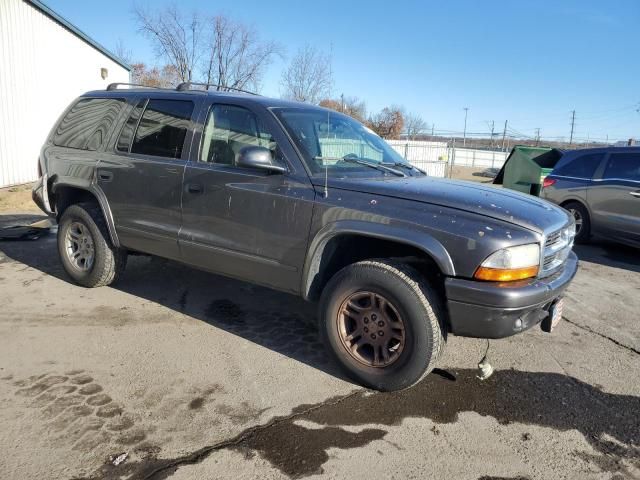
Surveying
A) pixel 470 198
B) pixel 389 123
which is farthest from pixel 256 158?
pixel 389 123

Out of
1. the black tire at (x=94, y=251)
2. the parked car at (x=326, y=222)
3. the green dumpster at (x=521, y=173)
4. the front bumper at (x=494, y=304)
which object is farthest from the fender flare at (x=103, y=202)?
the green dumpster at (x=521, y=173)

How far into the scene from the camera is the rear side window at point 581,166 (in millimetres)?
8016

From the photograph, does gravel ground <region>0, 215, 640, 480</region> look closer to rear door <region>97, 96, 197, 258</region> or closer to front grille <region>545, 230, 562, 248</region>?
rear door <region>97, 96, 197, 258</region>

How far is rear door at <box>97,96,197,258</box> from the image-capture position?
13.3 ft

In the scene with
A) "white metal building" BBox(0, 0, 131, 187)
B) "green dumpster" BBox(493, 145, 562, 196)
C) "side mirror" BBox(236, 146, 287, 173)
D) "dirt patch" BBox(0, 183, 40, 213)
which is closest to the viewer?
"side mirror" BBox(236, 146, 287, 173)

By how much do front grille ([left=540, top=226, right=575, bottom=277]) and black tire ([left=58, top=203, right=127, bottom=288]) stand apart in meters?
3.82

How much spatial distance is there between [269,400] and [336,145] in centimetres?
203

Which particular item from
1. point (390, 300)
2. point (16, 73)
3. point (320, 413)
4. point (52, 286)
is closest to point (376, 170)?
point (390, 300)

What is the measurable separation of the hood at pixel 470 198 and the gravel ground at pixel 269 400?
1202mm

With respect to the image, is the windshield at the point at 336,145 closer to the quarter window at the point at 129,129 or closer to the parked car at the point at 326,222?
the parked car at the point at 326,222

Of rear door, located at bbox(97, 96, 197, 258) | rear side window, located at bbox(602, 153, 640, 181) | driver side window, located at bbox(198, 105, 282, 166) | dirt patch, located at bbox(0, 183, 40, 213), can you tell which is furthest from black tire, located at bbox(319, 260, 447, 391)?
dirt patch, located at bbox(0, 183, 40, 213)

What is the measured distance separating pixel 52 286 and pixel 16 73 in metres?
9.63

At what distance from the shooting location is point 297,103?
164 inches

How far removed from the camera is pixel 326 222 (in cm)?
330
